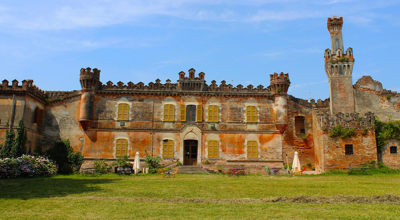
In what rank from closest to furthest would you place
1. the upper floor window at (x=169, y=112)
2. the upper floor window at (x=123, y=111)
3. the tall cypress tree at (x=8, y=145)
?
the tall cypress tree at (x=8, y=145)
the upper floor window at (x=123, y=111)
the upper floor window at (x=169, y=112)

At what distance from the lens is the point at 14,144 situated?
974 inches

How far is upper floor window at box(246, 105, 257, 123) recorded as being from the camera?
96.6 ft

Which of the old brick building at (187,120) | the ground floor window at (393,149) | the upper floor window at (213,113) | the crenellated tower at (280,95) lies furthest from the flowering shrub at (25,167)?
the ground floor window at (393,149)

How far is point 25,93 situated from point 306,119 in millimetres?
23099

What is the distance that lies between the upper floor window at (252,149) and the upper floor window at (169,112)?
22.2 feet

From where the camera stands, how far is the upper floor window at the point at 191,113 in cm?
2938

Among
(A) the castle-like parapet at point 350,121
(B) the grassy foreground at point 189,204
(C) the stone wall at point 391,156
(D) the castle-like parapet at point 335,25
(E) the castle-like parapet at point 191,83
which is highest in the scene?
(D) the castle-like parapet at point 335,25

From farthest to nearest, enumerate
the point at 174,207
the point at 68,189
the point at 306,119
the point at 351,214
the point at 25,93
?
1. the point at 306,119
2. the point at 25,93
3. the point at 68,189
4. the point at 174,207
5. the point at 351,214

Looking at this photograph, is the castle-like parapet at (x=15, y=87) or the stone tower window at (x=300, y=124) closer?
the castle-like parapet at (x=15, y=87)

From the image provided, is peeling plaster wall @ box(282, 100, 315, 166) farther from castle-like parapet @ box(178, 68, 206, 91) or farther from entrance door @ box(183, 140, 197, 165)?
castle-like parapet @ box(178, 68, 206, 91)

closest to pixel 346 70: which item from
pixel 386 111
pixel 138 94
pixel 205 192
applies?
pixel 386 111

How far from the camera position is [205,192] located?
14.1 meters

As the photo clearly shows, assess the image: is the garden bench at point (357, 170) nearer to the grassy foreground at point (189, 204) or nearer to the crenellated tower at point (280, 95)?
the crenellated tower at point (280, 95)

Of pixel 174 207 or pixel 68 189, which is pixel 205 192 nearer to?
Result: pixel 174 207
